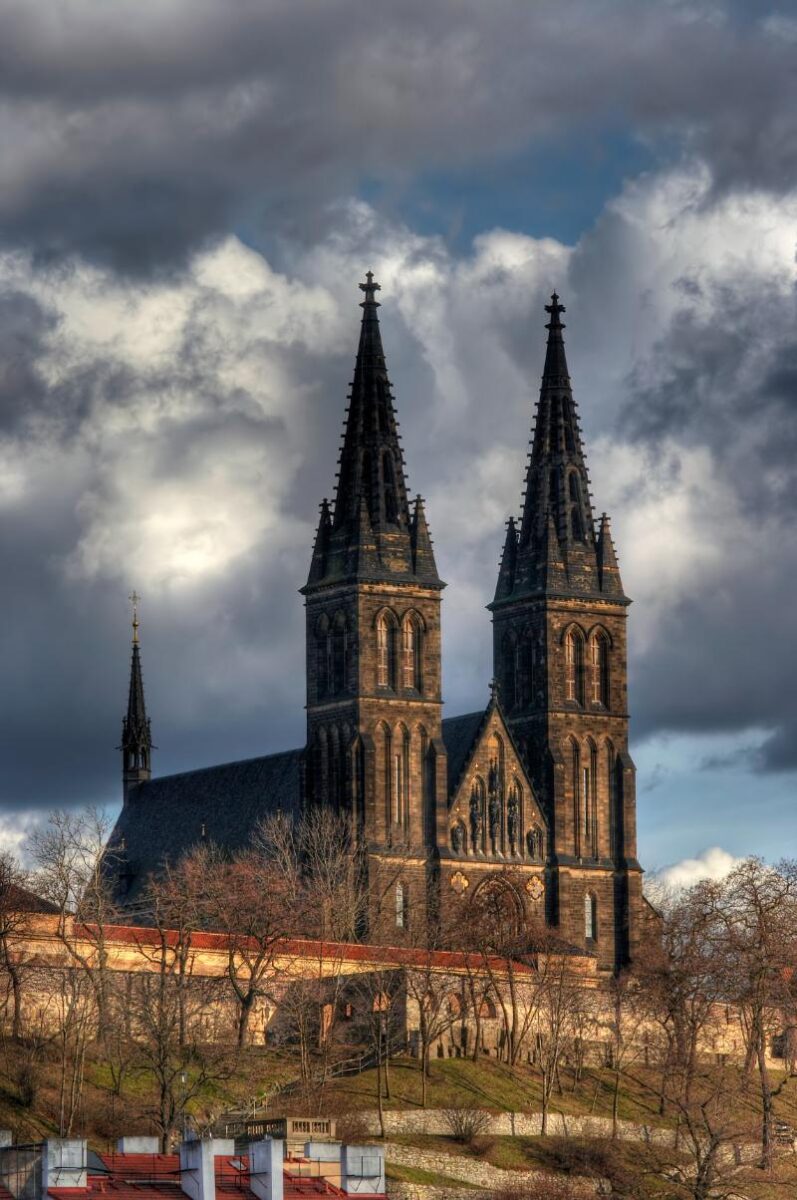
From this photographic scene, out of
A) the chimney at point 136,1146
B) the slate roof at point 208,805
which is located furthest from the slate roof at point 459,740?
the chimney at point 136,1146

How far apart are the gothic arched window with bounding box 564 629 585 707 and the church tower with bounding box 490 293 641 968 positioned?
5 cm

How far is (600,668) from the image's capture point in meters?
180

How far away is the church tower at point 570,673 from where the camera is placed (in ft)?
577

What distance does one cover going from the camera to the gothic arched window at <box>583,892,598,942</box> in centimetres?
17500

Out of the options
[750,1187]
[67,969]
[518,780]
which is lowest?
Result: [750,1187]

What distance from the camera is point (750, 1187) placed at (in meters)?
145

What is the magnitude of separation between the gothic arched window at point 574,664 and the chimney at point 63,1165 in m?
80.0

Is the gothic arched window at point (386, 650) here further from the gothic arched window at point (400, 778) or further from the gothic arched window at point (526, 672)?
the gothic arched window at point (526, 672)

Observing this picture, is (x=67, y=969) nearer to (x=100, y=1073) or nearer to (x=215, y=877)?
(x=100, y=1073)

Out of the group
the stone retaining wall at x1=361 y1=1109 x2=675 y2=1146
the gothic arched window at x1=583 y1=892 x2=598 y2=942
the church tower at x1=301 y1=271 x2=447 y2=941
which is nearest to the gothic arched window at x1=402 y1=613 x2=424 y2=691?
the church tower at x1=301 y1=271 x2=447 y2=941

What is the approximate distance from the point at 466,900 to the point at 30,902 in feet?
89.9

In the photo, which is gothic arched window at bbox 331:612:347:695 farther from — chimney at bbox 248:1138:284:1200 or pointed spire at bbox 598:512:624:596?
chimney at bbox 248:1138:284:1200

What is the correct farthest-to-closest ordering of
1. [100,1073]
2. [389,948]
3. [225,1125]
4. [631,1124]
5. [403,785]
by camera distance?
[403,785], [389,948], [631,1124], [100,1073], [225,1125]

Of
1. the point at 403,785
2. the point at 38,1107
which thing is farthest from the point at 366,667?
the point at 38,1107
